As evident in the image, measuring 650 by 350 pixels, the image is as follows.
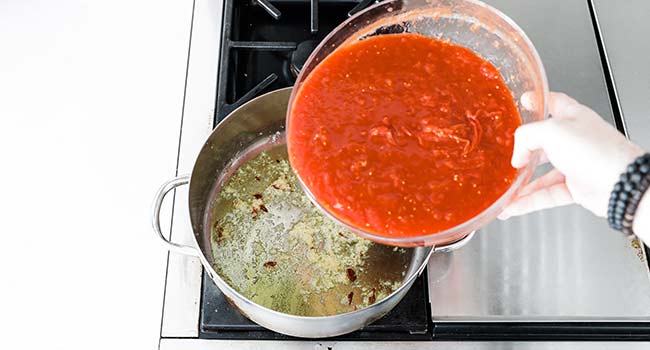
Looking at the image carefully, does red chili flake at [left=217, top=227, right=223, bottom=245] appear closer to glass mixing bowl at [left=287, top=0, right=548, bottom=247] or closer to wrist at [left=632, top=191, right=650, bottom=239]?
glass mixing bowl at [left=287, top=0, right=548, bottom=247]

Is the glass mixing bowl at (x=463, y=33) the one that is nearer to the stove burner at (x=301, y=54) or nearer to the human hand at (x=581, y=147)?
the human hand at (x=581, y=147)

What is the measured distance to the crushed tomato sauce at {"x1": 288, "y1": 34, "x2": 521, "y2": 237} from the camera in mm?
905

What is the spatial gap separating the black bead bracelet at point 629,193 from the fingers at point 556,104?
124mm

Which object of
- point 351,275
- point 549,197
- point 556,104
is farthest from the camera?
point 351,275

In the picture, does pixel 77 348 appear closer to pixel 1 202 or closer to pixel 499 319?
pixel 1 202

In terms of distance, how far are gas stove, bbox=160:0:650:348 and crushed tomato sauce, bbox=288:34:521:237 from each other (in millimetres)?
413

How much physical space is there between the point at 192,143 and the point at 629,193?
0.93 metres

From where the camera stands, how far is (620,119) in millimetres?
1470

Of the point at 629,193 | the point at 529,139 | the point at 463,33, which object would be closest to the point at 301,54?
the point at 463,33

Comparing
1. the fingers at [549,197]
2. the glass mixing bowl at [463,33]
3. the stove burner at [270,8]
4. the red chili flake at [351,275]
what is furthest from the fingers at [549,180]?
the stove burner at [270,8]

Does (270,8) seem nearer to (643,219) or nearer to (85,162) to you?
(85,162)

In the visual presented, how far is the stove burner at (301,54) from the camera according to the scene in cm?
141

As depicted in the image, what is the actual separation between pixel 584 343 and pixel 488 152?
56cm

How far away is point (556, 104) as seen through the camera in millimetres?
978
